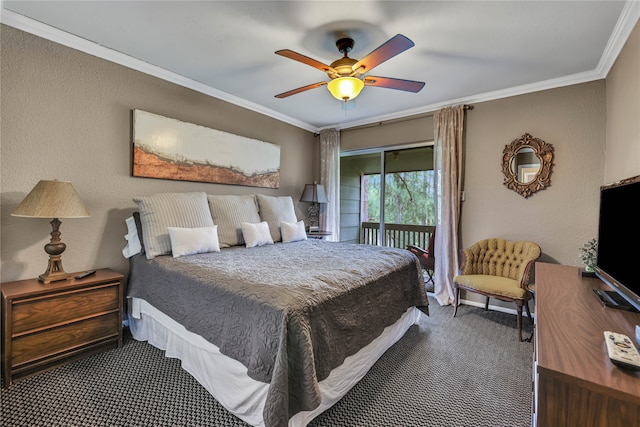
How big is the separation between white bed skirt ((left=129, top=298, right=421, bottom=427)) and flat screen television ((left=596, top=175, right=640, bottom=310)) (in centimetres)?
144

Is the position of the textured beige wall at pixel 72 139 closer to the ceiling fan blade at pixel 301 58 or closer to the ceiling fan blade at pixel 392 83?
the ceiling fan blade at pixel 301 58

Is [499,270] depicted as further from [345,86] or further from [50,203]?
[50,203]

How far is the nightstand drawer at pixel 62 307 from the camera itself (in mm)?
1862

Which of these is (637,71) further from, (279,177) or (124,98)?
(124,98)

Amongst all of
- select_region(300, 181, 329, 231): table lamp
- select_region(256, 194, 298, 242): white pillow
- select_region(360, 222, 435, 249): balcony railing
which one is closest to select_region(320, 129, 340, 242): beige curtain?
select_region(300, 181, 329, 231): table lamp

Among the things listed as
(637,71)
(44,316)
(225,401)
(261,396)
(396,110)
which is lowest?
(225,401)

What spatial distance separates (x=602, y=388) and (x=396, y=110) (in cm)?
384

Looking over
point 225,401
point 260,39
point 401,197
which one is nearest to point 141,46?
point 260,39

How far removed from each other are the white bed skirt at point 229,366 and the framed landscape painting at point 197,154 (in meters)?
1.42

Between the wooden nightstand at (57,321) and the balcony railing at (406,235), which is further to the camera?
the balcony railing at (406,235)

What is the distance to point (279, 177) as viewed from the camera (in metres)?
4.37

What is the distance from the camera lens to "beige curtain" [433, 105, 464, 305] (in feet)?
11.7

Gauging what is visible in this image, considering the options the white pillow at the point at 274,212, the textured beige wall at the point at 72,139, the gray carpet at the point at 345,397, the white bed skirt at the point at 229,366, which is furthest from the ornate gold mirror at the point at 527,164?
the textured beige wall at the point at 72,139

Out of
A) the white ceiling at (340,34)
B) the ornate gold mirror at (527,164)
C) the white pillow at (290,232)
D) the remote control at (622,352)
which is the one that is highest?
the white ceiling at (340,34)
